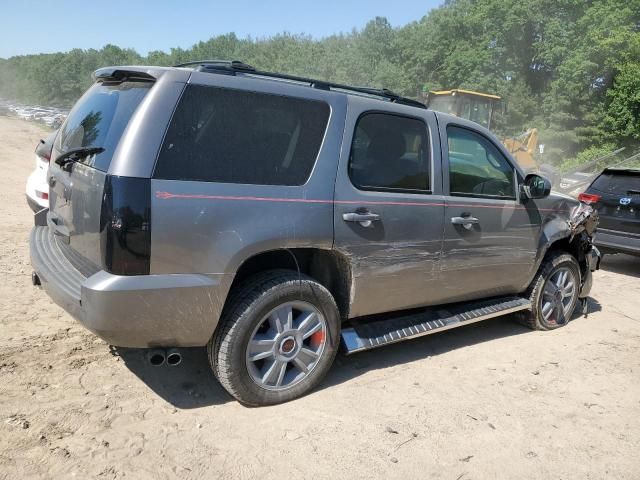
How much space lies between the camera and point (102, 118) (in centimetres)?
319

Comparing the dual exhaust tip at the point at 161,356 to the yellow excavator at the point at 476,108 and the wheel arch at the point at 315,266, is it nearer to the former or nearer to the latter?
the wheel arch at the point at 315,266

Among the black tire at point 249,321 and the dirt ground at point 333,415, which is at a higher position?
the black tire at point 249,321

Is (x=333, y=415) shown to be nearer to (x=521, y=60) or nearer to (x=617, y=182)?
(x=617, y=182)

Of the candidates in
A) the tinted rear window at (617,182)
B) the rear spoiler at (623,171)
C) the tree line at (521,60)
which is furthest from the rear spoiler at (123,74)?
the tree line at (521,60)

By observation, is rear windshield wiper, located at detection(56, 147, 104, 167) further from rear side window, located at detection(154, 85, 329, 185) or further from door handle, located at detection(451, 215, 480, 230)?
door handle, located at detection(451, 215, 480, 230)

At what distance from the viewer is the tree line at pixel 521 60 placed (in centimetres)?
3206

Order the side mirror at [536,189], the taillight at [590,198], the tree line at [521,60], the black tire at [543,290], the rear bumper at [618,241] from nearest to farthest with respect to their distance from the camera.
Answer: the side mirror at [536,189], the black tire at [543,290], the rear bumper at [618,241], the taillight at [590,198], the tree line at [521,60]

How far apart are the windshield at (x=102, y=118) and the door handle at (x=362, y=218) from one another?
140 centimetres

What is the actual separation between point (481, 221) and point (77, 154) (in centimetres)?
295

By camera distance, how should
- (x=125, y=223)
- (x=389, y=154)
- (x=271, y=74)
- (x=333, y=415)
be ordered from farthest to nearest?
(x=389, y=154) → (x=271, y=74) → (x=333, y=415) → (x=125, y=223)

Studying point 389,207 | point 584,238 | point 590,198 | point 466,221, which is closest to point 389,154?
point 389,207

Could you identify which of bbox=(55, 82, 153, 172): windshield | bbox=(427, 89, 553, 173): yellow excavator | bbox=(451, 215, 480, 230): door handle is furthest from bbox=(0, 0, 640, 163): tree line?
bbox=(55, 82, 153, 172): windshield

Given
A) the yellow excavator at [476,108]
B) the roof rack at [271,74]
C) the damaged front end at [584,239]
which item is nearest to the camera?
the roof rack at [271,74]

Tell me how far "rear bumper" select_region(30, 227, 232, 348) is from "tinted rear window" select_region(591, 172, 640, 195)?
22.1 feet
